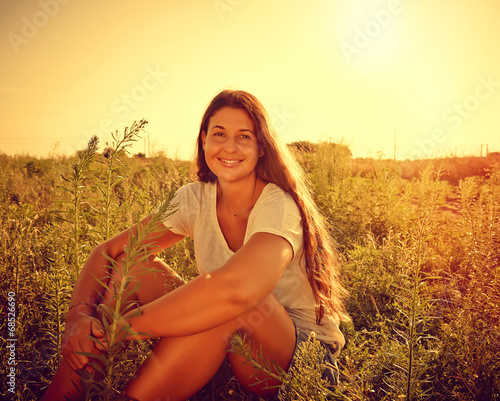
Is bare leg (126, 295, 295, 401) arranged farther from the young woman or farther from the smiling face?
the smiling face

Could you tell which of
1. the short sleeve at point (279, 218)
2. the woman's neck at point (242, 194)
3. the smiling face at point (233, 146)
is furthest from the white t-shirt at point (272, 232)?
the smiling face at point (233, 146)

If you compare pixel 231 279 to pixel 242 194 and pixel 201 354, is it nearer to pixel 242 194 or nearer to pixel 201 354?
pixel 201 354

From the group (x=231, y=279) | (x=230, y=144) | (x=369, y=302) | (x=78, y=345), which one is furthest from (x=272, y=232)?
(x=369, y=302)

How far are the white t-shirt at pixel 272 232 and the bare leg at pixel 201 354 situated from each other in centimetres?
29

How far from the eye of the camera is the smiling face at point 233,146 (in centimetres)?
220

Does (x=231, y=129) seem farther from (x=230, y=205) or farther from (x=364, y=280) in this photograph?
(x=364, y=280)

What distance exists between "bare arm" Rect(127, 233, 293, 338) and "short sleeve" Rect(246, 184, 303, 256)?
0.91ft

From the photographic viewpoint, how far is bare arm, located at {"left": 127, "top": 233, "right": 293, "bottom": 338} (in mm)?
1462

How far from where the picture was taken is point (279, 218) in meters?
1.82

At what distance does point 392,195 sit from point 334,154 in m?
1.73

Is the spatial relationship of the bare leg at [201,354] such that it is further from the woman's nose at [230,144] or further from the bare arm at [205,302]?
the woman's nose at [230,144]

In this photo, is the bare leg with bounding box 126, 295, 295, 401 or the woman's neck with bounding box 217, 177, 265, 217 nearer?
the bare leg with bounding box 126, 295, 295, 401

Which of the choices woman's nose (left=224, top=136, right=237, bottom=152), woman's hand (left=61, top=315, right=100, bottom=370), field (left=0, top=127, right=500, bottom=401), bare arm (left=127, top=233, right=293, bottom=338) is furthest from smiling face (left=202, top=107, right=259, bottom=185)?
woman's hand (left=61, top=315, right=100, bottom=370)

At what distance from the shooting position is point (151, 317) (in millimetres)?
1460
